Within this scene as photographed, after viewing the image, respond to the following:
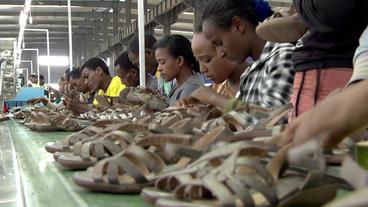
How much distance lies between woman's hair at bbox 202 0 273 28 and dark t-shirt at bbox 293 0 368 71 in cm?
59

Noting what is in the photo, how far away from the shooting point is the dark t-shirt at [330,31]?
137cm

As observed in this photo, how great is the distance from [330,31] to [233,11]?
734 mm

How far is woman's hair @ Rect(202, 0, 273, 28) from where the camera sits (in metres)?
2.13

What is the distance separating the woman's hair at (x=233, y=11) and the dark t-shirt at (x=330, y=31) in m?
0.59

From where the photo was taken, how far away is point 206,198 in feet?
2.24

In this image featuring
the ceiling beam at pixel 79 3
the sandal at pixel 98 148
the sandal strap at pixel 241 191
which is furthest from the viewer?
→ the ceiling beam at pixel 79 3

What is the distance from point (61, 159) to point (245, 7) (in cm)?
125

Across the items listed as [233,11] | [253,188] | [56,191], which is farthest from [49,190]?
[233,11]

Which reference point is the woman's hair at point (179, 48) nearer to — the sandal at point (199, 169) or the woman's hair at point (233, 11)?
the woman's hair at point (233, 11)

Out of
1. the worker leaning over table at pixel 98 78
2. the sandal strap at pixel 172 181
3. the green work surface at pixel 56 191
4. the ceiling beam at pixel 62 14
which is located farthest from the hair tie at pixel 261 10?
the ceiling beam at pixel 62 14

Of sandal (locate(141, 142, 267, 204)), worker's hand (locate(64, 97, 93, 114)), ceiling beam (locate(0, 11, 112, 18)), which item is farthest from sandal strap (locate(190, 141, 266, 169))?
ceiling beam (locate(0, 11, 112, 18))

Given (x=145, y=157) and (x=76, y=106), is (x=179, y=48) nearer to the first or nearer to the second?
(x=76, y=106)

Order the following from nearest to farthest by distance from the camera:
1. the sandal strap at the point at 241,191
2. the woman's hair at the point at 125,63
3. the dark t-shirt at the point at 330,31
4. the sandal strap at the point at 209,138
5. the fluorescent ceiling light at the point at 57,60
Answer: the sandal strap at the point at 241,191, the sandal strap at the point at 209,138, the dark t-shirt at the point at 330,31, the woman's hair at the point at 125,63, the fluorescent ceiling light at the point at 57,60

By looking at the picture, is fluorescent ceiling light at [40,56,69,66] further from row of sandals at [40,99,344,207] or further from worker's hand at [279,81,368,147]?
worker's hand at [279,81,368,147]
